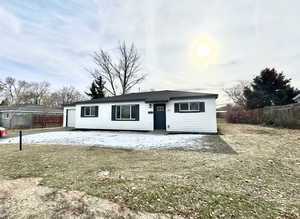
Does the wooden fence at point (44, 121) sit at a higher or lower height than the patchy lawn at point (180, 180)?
higher

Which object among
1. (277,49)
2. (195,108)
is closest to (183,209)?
(195,108)

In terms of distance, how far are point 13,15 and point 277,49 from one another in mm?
16082

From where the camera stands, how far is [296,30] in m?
8.62

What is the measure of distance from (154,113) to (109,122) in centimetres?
383

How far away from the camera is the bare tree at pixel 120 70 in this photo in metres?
23.3

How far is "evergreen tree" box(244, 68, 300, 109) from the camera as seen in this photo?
19.9 metres

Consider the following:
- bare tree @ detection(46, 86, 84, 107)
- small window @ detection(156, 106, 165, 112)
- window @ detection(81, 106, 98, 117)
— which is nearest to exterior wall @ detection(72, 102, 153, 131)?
window @ detection(81, 106, 98, 117)

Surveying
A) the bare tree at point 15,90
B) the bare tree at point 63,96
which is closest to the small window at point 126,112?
the bare tree at point 63,96

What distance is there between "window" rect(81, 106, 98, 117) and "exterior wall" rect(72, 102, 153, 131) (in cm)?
27

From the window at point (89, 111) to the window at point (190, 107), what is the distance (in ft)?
22.3

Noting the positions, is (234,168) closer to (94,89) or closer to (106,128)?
(106,128)

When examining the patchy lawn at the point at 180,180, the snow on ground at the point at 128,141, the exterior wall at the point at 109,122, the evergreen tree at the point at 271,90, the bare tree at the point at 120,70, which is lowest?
the patchy lawn at the point at 180,180

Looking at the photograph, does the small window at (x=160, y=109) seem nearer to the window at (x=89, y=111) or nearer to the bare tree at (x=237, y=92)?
the window at (x=89, y=111)

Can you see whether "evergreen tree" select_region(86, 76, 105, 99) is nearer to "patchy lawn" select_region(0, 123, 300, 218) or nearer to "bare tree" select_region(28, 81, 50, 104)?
"bare tree" select_region(28, 81, 50, 104)
